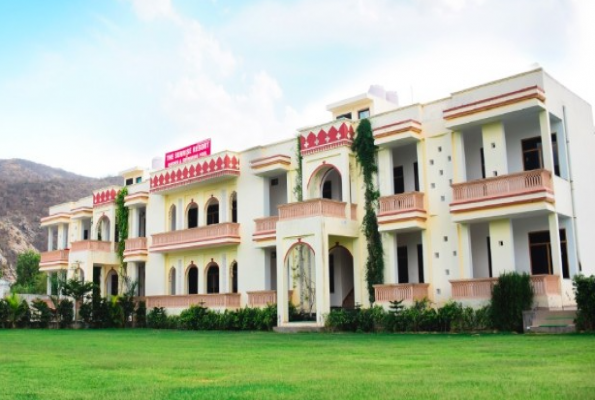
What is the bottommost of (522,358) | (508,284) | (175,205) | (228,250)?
(522,358)

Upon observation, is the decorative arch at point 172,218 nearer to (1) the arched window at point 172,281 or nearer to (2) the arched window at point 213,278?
(1) the arched window at point 172,281

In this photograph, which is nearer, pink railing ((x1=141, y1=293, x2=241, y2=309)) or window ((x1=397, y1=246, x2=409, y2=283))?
window ((x1=397, y1=246, x2=409, y2=283))

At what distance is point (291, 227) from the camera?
80.4 ft

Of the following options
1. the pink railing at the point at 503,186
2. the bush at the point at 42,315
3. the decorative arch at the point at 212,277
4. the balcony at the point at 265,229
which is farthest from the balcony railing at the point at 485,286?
the bush at the point at 42,315

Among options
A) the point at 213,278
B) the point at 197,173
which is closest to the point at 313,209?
the point at 197,173

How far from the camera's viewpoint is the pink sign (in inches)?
1257

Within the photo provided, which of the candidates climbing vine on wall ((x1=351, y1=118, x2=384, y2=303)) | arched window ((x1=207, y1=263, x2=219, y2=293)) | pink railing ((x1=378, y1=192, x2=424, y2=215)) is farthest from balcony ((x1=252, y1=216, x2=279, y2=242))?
pink railing ((x1=378, y1=192, x2=424, y2=215))

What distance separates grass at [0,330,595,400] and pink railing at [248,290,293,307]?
1228cm

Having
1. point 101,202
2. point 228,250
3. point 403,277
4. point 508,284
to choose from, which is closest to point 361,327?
point 403,277

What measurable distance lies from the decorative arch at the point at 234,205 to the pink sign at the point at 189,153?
2.44m

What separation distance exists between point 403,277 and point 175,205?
14236mm

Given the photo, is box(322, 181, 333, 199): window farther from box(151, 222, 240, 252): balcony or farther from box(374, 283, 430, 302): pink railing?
box(374, 283, 430, 302): pink railing

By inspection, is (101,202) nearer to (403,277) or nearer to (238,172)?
(238,172)

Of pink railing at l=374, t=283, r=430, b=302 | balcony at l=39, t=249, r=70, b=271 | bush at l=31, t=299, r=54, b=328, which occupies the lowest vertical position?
bush at l=31, t=299, r=54, b=328
